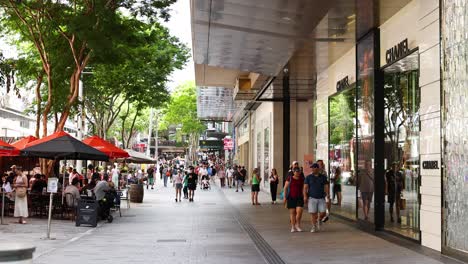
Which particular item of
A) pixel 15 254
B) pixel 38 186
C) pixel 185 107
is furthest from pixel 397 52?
pixel 185 107

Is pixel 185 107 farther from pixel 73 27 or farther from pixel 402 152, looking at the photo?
pixel 402 152

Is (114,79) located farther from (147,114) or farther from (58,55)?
(147,114)

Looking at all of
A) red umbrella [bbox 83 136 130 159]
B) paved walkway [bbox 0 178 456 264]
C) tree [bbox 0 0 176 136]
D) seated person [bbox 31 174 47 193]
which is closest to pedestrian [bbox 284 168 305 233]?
paved walkway [bbox 0 178 456 264]

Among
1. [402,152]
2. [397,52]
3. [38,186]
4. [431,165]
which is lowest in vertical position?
[38,186]

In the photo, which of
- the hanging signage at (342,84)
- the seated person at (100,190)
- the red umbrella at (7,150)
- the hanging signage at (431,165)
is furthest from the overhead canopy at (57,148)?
the hanging signage at (431,165)

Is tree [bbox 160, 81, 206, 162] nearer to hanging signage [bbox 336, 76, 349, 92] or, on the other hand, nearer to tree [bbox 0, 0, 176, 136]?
tree [bbox 0, 0, 176, 136]

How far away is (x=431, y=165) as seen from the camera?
12.2 meters

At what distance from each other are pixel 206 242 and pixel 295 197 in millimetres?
2947

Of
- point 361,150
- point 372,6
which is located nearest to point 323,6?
point 372,6

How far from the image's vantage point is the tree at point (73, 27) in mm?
19188

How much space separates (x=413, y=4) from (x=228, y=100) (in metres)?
32.0

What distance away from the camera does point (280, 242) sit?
45.5 ft

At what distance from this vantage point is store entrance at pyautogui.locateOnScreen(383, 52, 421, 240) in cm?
1359

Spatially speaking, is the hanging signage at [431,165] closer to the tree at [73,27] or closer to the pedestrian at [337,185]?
the pedestrian at [337,185]
